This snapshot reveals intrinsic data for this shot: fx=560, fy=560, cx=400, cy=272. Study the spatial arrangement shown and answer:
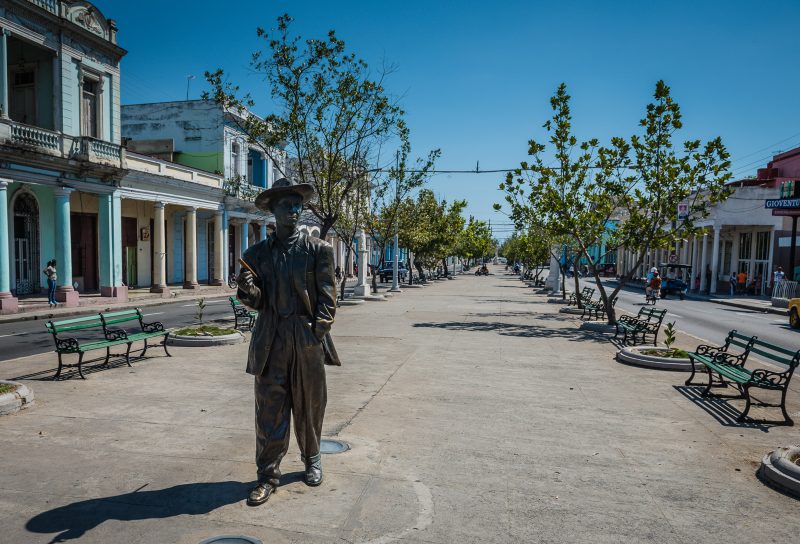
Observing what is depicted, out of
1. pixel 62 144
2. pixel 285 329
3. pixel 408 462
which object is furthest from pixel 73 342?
pixel 62 144

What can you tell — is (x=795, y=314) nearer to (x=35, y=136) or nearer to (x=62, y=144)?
(x=62, y=144)

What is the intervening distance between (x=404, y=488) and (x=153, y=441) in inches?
108

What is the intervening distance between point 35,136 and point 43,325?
7.12 metres

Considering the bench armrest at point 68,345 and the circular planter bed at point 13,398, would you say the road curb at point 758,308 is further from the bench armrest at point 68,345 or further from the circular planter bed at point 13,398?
the circular planter bed at point 13,398

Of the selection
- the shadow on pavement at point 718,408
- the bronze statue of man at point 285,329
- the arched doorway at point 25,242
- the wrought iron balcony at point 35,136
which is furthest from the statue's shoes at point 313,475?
the arched doorway at point 25,242

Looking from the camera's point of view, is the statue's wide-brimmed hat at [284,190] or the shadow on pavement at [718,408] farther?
the shadow on pavement at [718,408]

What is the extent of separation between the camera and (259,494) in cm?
422

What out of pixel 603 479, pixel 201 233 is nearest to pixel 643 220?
pixel 603 479

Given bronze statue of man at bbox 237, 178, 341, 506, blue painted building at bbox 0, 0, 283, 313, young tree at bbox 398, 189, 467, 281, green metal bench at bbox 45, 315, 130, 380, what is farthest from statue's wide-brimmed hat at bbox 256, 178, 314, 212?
young tree at bbox 398, 189, 467, 281

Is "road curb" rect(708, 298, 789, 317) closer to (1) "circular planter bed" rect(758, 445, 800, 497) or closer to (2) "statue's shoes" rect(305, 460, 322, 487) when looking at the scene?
(1) "circular planter bed" rect(758, 445, 800, 497)

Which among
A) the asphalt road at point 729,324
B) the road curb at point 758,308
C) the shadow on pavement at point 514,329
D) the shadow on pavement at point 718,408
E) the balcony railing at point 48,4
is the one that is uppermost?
the balcony railing at point 48,4

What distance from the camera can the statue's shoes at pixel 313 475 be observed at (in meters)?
4.55

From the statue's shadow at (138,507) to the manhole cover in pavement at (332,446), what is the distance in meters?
0.94

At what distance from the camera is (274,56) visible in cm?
1775
